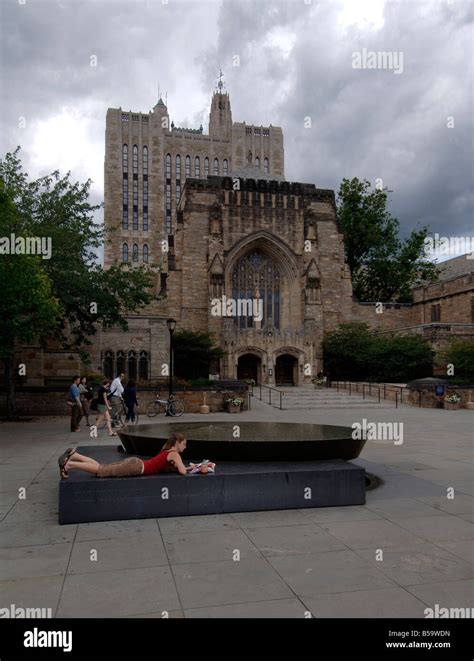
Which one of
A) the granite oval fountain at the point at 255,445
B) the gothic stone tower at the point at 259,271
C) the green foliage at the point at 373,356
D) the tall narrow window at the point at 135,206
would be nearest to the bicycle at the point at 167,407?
the granite oval fountain at the point at 255,445

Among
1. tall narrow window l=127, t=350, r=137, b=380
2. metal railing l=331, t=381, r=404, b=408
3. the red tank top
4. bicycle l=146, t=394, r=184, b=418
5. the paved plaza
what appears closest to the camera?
the paved plaza

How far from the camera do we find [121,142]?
76000mm

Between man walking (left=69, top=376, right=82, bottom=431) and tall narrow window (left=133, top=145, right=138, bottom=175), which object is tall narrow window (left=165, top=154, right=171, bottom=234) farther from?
man walking (left=69, top=376, right=82, bottom=431)

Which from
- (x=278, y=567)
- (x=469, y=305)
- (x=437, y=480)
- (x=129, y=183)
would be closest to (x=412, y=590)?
(x=278, y=567)

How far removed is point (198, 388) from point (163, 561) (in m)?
16.6

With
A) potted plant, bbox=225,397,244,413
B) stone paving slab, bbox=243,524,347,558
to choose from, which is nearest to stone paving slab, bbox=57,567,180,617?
stone paving slab, bbox=243,524,347,558

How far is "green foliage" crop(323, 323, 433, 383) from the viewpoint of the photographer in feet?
101

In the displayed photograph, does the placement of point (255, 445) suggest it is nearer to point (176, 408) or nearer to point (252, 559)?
point (252, 559)

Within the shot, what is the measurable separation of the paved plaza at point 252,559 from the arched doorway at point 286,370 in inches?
1054

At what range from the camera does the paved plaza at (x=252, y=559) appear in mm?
3773

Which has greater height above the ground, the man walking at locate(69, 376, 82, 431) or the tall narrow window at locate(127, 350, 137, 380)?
the tall narrow window at locate(127, 350, 137, 380)

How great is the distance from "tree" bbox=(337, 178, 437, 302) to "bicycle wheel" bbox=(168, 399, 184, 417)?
30.9 metres

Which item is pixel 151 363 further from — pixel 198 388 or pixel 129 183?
pixel 129 183
